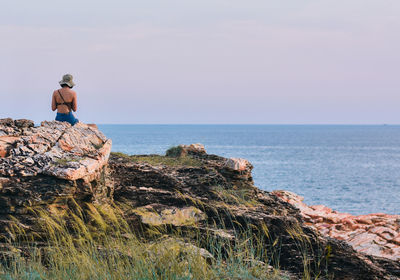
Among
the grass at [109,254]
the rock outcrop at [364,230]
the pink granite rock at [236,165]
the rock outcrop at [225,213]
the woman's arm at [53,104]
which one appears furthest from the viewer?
the rock outcrop at [364,230]

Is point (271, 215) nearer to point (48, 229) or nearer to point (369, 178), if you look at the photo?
point (48, 229)

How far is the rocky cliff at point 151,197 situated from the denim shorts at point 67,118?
7.08 ft

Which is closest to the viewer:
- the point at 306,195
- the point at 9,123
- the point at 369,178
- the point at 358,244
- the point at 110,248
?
the point at 110,248

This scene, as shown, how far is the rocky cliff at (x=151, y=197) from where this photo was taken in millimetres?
6414

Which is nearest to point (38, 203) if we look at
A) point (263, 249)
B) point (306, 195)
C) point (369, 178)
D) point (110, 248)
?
point (110, 248)

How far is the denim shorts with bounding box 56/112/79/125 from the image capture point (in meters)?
10.6

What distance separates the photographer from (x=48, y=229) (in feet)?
20.9

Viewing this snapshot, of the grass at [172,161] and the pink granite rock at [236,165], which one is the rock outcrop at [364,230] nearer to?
the pink granite rock at [236,165]

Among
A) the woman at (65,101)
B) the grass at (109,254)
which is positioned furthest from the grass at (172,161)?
the grass at (109,254)

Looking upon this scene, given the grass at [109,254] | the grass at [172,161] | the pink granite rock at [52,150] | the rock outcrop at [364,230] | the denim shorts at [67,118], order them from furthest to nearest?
1. the rock outcrop at [364,230]
2. the denim shorts at [67,118]
3. the grass at [172,161]
4. the pink granite rock at [52,150]
5. the grass at [109,254]

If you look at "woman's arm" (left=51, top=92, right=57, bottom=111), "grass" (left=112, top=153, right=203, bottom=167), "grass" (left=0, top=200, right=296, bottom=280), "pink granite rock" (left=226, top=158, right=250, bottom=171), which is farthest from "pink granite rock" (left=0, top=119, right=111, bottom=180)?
"pink granite rock" (left=226, top=158, right=250, bottom=171)

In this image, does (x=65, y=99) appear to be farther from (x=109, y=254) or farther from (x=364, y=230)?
(x=364, y=230)

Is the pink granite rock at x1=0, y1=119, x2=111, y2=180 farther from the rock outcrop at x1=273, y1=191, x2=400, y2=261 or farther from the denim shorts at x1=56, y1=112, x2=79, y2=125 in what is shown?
the rock outcrop at x1=273, y1=191, x2=400, y2=261

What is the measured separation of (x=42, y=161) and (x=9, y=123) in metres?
1.83
